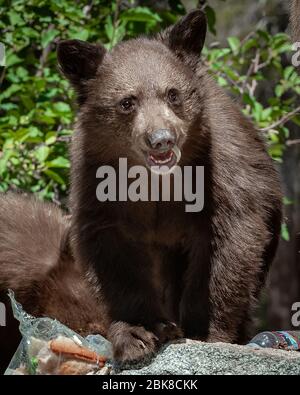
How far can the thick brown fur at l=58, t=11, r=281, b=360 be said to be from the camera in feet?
19.8

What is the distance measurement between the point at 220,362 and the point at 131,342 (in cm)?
65

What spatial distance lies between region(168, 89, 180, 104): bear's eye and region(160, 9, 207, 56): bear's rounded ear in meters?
0.42

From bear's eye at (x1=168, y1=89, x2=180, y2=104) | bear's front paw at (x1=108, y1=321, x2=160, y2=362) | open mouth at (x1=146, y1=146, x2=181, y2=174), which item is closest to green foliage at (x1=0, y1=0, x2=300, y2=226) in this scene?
bear's eye at (x1=168, y1=89, x2=180, y2=104)

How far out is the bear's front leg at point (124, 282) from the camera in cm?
598

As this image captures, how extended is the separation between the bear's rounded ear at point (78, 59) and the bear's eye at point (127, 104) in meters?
0.38

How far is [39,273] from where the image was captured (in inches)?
287

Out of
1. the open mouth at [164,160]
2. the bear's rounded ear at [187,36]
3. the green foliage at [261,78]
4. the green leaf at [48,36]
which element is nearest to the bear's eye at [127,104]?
the open mouth at [164,160]

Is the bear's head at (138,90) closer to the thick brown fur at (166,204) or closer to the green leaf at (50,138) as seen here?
the thick brown fur at (166,204)

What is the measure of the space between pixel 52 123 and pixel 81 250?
2140 mm

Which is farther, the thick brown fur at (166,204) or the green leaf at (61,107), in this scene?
the green leaf at (61,107)

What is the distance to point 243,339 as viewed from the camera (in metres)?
6.59

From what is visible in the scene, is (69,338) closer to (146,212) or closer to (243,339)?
(146,212)

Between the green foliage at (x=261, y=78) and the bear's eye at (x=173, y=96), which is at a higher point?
the green foliage at (x=261, y=78)
